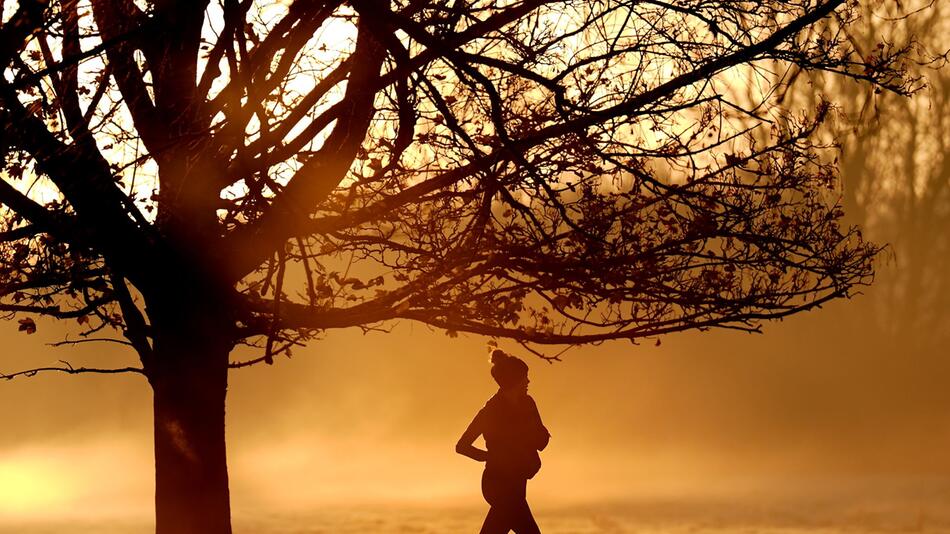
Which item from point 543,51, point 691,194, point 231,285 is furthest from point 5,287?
point 691,194

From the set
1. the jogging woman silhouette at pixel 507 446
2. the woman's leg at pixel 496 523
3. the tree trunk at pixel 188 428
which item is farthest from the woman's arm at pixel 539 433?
the tree trunk at pixel 188 428

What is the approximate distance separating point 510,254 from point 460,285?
116 cm

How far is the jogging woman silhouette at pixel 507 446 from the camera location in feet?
42.0

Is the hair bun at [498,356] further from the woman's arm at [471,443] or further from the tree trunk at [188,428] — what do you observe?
the tree trunk at [188,428]

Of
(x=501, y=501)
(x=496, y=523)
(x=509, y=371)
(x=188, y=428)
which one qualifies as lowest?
(x=496, y=523)

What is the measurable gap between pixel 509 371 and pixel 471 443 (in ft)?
2.97

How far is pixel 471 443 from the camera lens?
42.5 ft

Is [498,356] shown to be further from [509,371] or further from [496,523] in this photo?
[496,523]

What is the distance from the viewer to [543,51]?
1115cm

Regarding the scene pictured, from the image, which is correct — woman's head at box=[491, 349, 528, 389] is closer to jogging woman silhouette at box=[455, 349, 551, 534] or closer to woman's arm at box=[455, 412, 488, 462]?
jogging woman silhouette at box=[455, 349, 551, 534]

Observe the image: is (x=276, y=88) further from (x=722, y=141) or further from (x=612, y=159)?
(x=722, y=141)

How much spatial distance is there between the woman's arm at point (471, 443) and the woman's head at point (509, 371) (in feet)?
1.47

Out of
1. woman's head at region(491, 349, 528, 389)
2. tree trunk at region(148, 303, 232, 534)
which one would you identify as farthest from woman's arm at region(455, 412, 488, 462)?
tree trunk at region(148, 303, 232, 534)

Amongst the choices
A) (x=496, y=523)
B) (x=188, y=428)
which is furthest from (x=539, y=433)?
(x=188, y=428)
